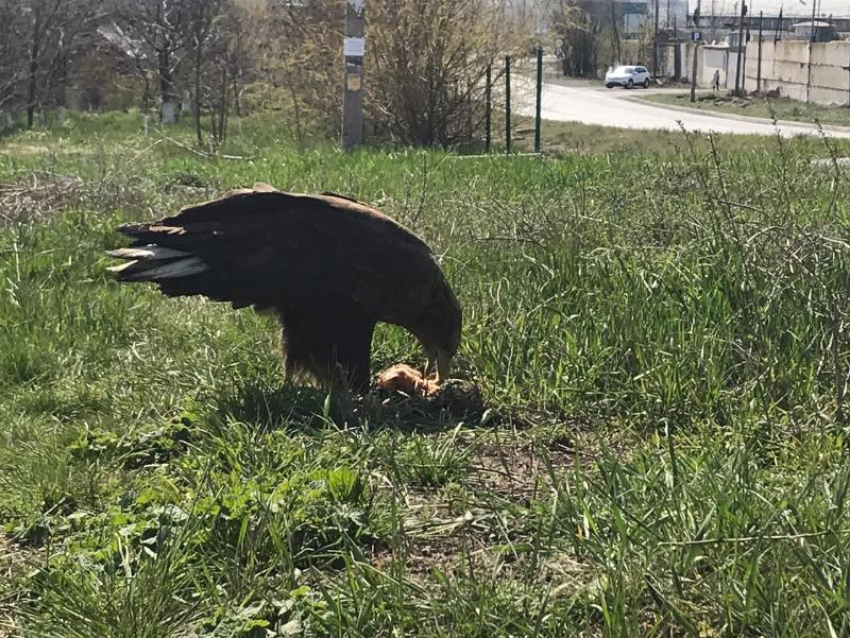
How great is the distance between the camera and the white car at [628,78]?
5109 centimetres

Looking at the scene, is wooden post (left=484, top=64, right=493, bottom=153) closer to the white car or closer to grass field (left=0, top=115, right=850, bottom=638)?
grass field (left=0, top=115, right=850, bottom=638)

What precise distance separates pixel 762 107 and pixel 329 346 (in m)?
29.7

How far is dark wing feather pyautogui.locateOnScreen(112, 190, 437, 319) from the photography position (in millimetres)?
4312

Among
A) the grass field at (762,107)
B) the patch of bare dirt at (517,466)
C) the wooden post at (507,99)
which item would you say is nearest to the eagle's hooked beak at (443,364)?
the patch of bare dirt at (517,466)

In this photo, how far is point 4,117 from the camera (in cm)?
2066

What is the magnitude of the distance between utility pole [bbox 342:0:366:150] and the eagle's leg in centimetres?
878

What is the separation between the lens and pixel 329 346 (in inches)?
183

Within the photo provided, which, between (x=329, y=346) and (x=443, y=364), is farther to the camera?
(x=443, y=364)

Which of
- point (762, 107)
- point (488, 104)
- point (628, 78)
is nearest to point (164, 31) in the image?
point (488, 104)

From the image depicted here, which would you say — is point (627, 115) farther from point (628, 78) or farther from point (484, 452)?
point (484, 452)

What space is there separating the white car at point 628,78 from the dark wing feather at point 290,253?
48740 millimetres

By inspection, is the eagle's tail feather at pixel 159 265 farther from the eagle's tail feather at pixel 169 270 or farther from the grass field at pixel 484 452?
the grass field at pixel 484 452

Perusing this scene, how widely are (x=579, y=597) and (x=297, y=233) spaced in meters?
2.31

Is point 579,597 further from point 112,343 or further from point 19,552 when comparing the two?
point 112,343
